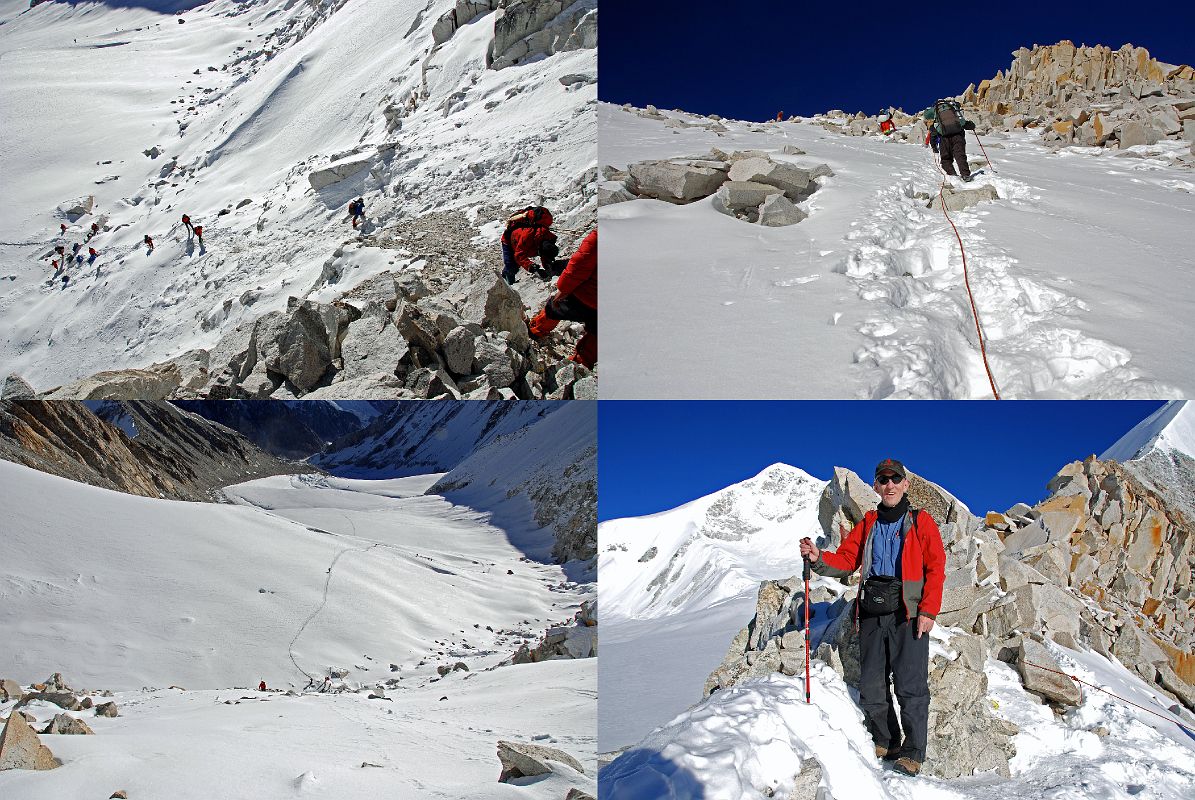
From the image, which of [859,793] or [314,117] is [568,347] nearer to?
[859,793]

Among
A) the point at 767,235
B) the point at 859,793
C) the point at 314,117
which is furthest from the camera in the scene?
the point at 314,117

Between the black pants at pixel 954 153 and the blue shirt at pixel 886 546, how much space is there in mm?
9382

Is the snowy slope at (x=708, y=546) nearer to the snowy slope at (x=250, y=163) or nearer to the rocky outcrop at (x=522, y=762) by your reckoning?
the snowy slope at (x=250, y=163)

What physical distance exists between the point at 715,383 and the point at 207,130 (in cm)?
2996

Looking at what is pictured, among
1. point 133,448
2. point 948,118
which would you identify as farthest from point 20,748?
point 948,118

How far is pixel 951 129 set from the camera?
1114cm

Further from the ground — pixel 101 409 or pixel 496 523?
Result: pixel 101 409

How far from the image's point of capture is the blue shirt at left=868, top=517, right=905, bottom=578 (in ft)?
13.7

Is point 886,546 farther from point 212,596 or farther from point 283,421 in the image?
point 283,421

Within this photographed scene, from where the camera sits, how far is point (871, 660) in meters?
4.31

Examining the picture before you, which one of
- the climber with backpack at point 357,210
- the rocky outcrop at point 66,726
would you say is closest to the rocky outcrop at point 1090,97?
the climber with backpack at point 357,210

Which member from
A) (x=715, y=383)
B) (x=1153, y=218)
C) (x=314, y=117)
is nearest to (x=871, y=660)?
(x=715, y=383)

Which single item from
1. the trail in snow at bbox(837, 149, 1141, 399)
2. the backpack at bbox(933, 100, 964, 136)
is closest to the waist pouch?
the trail in snow at bbox(837, 149, 1141, 399)

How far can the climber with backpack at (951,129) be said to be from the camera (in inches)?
438
